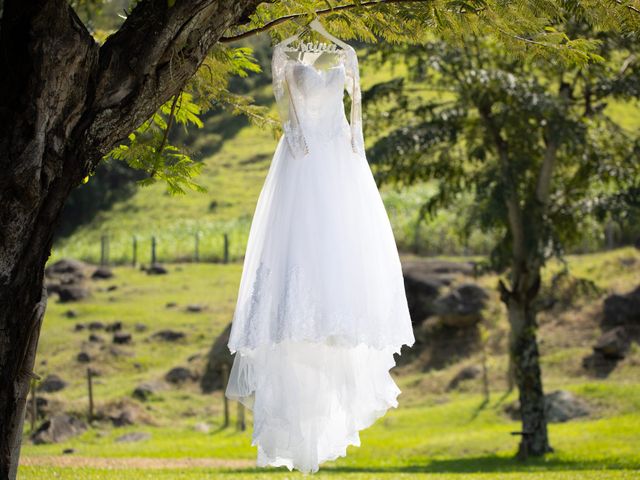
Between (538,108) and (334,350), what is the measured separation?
829 centimetres

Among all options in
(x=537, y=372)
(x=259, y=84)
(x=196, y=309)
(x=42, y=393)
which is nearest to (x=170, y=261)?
(x=196, y=309)

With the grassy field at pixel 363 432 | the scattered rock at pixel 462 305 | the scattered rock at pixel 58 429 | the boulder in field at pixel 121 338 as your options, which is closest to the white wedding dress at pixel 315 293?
the grassy field at pixel 363 432

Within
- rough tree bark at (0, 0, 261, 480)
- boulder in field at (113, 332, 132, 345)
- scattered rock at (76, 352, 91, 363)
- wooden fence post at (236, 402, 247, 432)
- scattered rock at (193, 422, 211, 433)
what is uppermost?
rough tree bark at (0, 0, 261, 480)

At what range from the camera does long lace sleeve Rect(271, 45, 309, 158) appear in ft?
17.7

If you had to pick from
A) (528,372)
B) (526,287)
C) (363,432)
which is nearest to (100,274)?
(363,432)

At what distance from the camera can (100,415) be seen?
1950 cm

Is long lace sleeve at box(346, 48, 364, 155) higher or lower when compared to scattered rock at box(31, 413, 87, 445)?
higher

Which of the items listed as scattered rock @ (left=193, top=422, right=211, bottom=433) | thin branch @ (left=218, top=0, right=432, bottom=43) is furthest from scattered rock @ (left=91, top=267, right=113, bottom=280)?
thin branch @ (left=218, top=0, right=432, bottom=43)

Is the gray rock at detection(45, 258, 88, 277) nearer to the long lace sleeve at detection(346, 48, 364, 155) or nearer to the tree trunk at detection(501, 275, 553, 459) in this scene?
the tree trunk at detection(501, 275, 553, 459)

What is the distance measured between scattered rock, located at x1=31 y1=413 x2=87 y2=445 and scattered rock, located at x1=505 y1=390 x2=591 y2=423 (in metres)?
8.55

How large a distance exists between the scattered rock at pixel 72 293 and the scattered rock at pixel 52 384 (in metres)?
6.35

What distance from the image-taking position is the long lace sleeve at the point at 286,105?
5.41m

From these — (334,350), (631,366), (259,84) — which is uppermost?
(259,84)

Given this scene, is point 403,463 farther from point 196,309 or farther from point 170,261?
point 170,261
